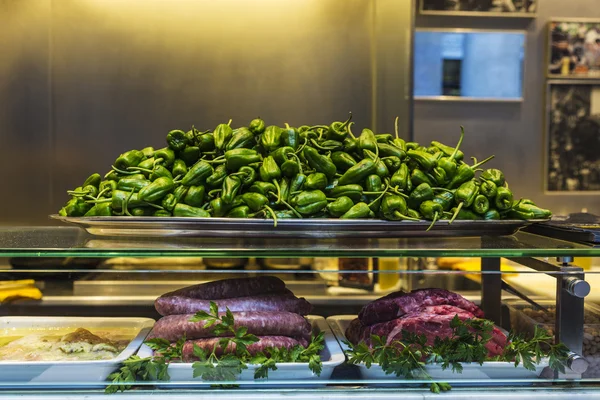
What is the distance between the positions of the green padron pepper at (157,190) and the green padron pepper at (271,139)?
32 centimetres

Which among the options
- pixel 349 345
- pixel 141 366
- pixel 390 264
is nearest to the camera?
pixel 141 366

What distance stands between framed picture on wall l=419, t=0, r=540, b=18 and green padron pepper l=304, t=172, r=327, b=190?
10.8ft

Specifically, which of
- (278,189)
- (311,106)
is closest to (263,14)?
(311,106)

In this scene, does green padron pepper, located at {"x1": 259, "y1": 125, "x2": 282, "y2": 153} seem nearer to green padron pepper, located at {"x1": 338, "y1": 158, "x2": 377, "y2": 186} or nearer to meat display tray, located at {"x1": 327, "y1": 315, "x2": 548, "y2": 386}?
green padron pepper, located at {"x1": 338, "y1": 158, "x2": 377, "y2": 186}

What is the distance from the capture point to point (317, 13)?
12.4 ft

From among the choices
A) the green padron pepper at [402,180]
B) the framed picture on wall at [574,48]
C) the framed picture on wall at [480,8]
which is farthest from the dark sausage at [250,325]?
the framed picture on wall at [574,48]

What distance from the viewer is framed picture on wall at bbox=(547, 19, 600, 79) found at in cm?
475

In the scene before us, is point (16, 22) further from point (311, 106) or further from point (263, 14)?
point (311, 106)

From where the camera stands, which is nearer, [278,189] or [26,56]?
[278,189]

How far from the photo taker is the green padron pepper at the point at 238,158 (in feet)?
6.14

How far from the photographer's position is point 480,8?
4699mm

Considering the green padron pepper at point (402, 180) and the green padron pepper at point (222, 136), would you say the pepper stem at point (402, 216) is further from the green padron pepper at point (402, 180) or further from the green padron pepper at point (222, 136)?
the green padron pepper at point (222, 136)

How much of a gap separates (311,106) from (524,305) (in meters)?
2.28

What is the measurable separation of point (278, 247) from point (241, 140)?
22.2 inches
